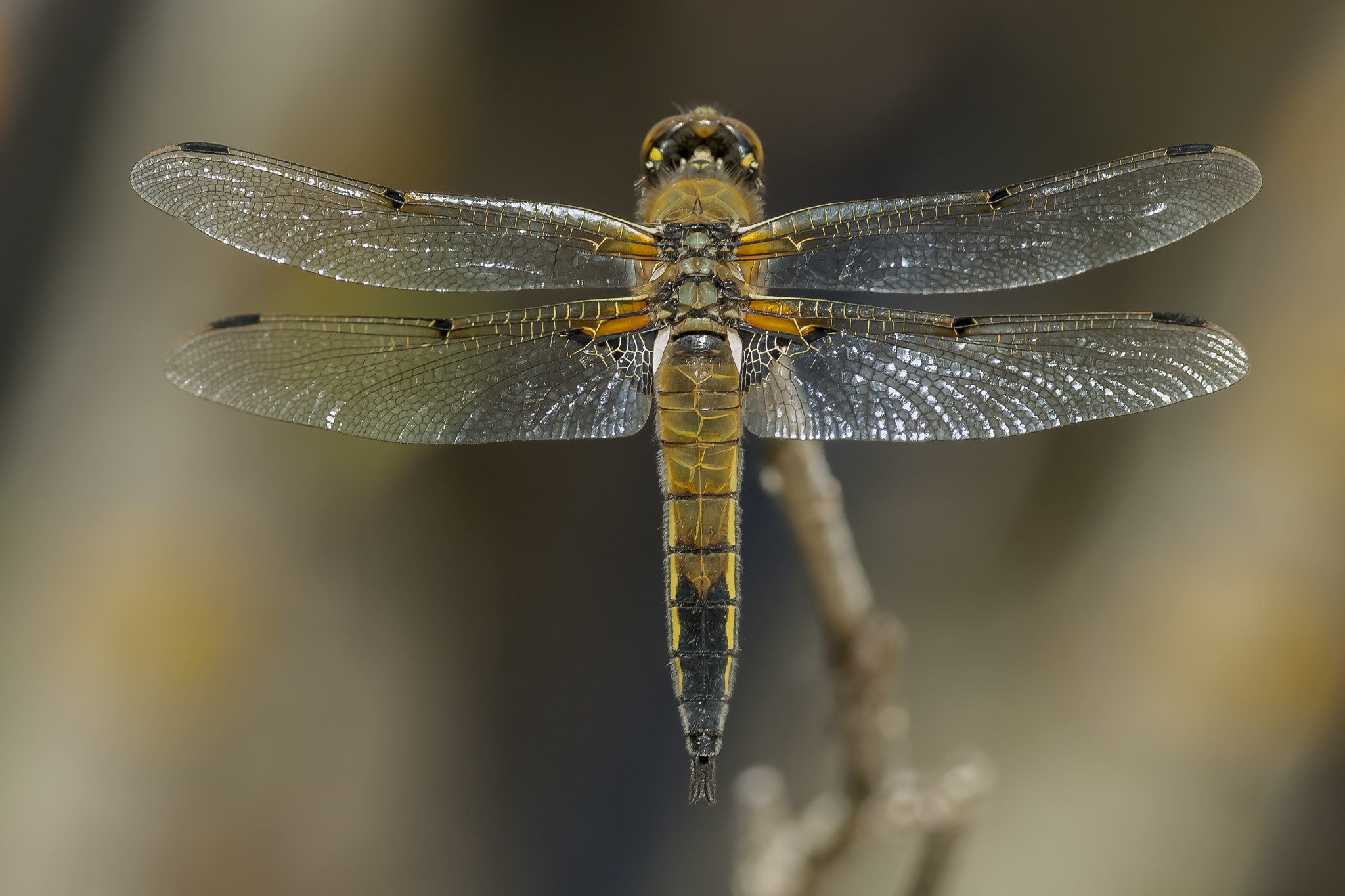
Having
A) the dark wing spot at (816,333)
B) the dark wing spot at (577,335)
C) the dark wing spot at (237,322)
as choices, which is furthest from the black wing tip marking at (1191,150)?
the dark wing spot at (237,322)

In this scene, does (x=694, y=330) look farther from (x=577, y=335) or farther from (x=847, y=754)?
(x=847, y=754)

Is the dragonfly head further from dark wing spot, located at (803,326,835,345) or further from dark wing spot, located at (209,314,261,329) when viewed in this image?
dark wing spot, located at (209,314,261,329)

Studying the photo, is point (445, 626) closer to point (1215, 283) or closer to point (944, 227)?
point (944, 227)

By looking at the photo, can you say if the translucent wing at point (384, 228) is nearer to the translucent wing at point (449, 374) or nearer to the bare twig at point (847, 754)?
the translucent wing at point (449, 374)

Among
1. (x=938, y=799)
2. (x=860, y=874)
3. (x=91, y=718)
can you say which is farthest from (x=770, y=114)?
(x=91, y=718)

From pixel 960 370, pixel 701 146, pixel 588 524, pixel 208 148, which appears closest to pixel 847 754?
pixel 960 370

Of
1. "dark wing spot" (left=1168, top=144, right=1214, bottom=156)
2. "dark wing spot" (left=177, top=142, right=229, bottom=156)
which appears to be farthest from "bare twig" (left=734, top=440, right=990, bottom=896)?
"dark wing spot" (left=177, top=142, right=229, bottom=156)
